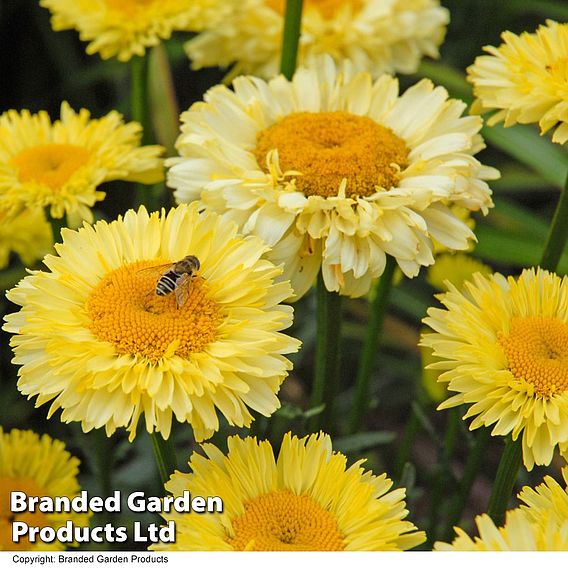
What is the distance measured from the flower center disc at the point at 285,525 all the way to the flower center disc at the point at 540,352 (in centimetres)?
33

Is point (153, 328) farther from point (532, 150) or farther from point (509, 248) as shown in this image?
point (532, 150)

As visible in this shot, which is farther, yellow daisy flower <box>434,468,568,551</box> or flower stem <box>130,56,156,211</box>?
flower stem <box>130,56,156,211</box>

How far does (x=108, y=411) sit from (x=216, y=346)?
0.15 m

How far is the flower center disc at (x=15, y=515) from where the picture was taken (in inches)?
52.1

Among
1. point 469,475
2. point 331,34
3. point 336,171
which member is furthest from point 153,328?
point 331,34

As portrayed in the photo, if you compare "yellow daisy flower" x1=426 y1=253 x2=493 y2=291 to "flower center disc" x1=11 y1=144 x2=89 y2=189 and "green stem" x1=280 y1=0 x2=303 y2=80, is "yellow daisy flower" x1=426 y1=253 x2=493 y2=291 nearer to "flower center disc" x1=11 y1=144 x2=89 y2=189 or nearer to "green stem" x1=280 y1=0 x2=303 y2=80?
"green stem" x1=280 y1=0 x2=303 y2=80

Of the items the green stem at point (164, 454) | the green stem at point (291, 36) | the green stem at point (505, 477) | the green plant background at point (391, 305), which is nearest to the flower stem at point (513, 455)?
the green stem at point (505, 477)

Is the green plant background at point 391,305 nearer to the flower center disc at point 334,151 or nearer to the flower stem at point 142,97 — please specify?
the flower stem at point 142,97

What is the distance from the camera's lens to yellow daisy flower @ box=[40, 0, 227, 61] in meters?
1.79

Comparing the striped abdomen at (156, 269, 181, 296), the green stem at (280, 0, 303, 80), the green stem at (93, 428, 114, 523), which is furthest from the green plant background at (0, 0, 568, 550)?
the green stem at (280, 0, 303, 80)

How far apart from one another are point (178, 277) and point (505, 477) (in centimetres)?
54

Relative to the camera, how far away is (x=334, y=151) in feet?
4.35

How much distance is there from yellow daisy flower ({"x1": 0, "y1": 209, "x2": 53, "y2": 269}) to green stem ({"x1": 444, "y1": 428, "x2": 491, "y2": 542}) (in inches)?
35.0
